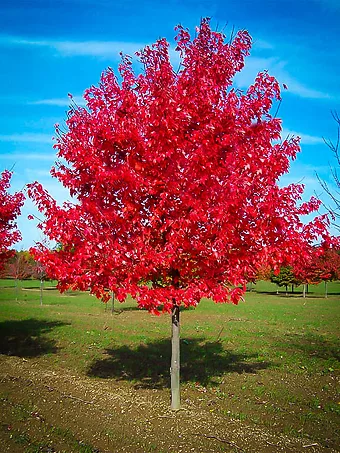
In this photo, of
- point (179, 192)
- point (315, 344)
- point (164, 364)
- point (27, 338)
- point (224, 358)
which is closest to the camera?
point (179, 192)

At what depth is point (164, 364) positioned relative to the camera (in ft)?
37.2

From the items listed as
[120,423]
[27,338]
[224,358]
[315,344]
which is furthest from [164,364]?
[27,338]

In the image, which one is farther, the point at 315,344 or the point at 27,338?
the point at 27,338

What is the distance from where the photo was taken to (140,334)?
16375mm

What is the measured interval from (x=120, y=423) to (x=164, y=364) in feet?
17.3

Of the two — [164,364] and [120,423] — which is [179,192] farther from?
[164,364]

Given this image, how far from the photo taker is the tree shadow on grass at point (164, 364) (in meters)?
9.94

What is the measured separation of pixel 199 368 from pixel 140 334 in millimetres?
5935

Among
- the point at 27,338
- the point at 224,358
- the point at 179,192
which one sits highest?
the point at 179,192

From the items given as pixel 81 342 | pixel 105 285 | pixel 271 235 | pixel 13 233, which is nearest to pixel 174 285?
pixel 105 285

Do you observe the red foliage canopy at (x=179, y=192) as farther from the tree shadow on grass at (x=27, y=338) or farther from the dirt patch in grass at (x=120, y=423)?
the tree shadow on grass at (x=27, y=338)

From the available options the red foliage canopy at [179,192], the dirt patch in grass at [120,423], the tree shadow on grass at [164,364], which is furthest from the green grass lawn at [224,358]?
the red foliage canopy at [179,192]

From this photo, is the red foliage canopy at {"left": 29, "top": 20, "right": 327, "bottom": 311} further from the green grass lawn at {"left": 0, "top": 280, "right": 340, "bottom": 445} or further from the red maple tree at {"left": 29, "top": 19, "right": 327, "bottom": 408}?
the green grass lawn at {"left": 0, "top": 280, "right": 340, "bottom": 445}

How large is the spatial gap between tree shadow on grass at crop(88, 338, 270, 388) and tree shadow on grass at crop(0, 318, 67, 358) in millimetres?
2468
